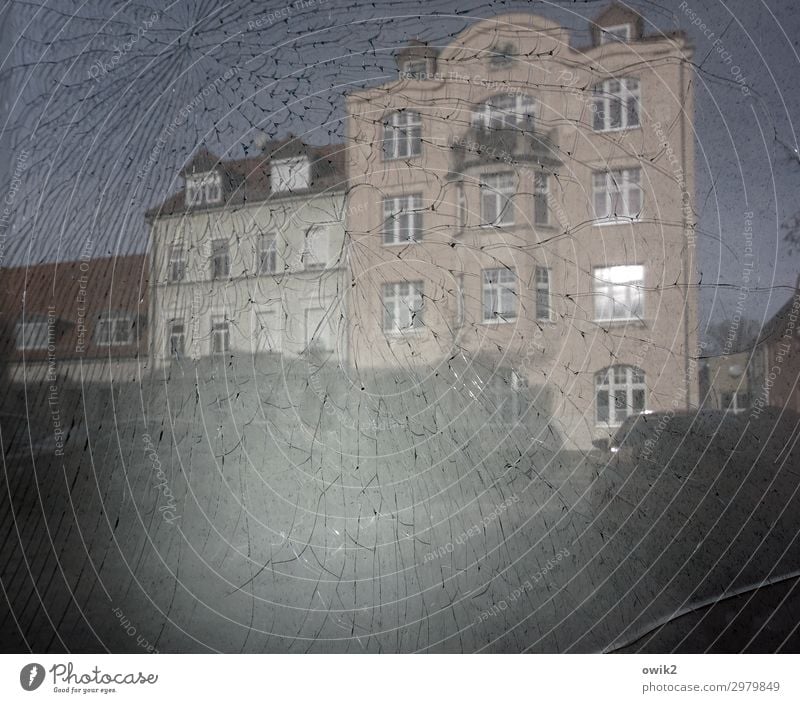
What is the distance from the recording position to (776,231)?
1312mm

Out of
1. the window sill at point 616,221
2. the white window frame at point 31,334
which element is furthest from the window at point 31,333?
the window sill at point 616,221

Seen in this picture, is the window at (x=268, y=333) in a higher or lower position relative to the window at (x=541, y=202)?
lower

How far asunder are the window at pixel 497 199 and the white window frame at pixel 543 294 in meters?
0.11

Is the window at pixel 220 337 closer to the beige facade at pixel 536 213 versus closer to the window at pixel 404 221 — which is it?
the beige facade at pixel 536 213

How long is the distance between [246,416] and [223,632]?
401mm

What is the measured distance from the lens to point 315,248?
4.29ft

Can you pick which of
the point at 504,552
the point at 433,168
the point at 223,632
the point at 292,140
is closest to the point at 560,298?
the point at 433,168

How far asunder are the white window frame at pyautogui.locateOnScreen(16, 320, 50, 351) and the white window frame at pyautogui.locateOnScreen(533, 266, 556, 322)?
92 centimetres

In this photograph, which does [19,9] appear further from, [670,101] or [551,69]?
[670,101]

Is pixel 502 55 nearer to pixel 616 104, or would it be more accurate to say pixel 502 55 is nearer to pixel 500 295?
pixel 616 104

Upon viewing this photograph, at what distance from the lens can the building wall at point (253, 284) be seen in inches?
51.5

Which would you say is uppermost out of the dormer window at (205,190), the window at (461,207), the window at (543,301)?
the dormer window at (205,190)

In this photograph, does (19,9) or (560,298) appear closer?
(560,298)

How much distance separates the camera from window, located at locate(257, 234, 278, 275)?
1.32 metres
